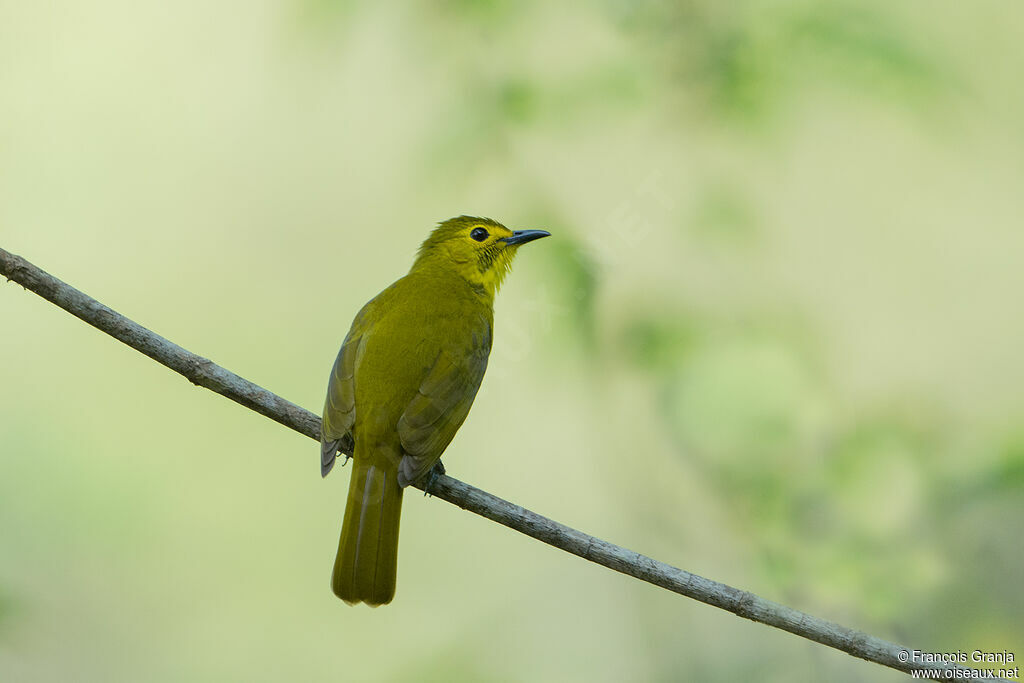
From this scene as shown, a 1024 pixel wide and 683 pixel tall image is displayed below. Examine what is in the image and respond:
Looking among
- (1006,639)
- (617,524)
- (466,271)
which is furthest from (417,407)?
(1006,639)

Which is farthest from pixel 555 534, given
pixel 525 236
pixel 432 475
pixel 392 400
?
pixel 525 236

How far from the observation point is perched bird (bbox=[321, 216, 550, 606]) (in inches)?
126

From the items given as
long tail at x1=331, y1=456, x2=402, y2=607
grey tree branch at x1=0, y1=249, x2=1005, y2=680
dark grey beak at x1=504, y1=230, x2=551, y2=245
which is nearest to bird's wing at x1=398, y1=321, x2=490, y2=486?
long tail at x1=331, y1=456, x2=402, y2=607

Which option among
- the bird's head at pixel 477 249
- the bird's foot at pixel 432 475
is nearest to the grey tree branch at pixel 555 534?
the bird's foot at pixel 432 475

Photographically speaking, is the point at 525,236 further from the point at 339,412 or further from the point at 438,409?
the point at 339,412

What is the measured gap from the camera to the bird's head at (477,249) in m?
4.48

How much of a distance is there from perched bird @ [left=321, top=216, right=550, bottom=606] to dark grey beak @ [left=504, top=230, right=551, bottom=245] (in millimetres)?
361

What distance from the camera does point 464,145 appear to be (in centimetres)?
469

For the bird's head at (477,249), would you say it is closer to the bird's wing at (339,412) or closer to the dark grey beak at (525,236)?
the dark grey beak at (525,236)

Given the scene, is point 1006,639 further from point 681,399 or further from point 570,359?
point 570,359

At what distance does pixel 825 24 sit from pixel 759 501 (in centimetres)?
233

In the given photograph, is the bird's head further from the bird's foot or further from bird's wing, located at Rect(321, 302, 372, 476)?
the bird's foot

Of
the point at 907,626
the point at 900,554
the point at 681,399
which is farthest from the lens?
the point at 681,399

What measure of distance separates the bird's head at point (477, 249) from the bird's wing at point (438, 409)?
0.69m
